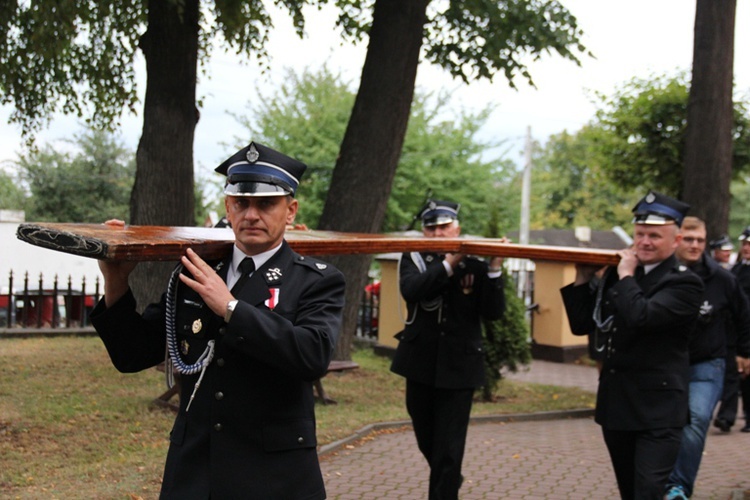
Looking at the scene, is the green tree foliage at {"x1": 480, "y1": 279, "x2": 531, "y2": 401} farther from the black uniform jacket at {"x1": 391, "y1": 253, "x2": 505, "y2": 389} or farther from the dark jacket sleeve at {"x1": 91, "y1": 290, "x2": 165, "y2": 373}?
the dark jacket sleeve at {"x1": 91, "y1": 290, "x2": 165, "y2": 373}

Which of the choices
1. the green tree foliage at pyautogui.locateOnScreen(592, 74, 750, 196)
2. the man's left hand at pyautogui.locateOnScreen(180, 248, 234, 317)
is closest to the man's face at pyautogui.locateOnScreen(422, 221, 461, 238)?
the man's left hand at pyautogui.locateOnScreen(180, 248, 234, 317)

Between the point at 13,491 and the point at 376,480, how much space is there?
2725 millimetres

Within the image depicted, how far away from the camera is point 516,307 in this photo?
12.9 metres

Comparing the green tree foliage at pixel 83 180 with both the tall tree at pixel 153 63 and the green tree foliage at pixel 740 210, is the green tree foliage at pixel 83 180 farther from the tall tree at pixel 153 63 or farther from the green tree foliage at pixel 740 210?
the green tree foliage at pixel 740 210

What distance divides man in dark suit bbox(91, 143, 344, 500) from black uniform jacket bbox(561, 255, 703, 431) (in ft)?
7.51

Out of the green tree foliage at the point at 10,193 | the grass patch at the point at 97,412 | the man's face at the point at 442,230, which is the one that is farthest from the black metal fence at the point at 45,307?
the green tree foliage at the point at 10,193

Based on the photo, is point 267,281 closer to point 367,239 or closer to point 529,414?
point 367,239

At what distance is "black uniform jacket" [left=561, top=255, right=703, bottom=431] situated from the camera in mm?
5395

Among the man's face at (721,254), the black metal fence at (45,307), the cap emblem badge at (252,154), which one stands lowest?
the black metal fence at (45,307)

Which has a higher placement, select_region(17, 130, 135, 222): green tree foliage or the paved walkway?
select_region(17, 130, 135, 222): green tree foliage

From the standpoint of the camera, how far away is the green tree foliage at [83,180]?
32.4 meters

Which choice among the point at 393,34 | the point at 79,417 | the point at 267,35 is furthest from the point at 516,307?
the point at 79,417

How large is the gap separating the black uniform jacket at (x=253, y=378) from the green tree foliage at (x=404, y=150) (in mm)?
23848

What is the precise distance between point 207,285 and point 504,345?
370 inches
